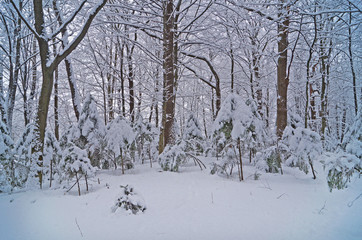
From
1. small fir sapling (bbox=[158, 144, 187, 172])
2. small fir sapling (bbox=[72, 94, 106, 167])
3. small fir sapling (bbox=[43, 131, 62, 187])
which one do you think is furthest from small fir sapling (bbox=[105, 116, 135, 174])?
small fir sapling (bbox=[43, 131, 62, 187])

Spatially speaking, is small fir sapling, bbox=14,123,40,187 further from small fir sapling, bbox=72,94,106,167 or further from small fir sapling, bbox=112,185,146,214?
small fir sapling, bbox=112,185,146,214

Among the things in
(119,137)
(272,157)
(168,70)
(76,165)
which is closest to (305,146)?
(272,157)

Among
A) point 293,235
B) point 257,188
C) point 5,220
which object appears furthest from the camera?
point 257,188

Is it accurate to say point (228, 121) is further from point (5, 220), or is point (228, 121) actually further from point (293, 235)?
point (5, 220)

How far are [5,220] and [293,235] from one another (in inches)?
149

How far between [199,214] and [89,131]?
14.1 ft

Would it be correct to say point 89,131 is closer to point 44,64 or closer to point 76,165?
point 76,165

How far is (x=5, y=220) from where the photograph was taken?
280cm

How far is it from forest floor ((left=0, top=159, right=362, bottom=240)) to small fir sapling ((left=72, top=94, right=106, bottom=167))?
72.2 inches

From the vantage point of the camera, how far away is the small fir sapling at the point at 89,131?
5703mm

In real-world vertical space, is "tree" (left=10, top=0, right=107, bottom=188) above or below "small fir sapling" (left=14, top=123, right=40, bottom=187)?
above

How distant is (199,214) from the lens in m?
2.72

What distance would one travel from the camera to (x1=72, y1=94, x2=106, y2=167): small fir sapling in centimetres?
570

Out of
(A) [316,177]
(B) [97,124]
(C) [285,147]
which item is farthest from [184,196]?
(B) [97,124]
